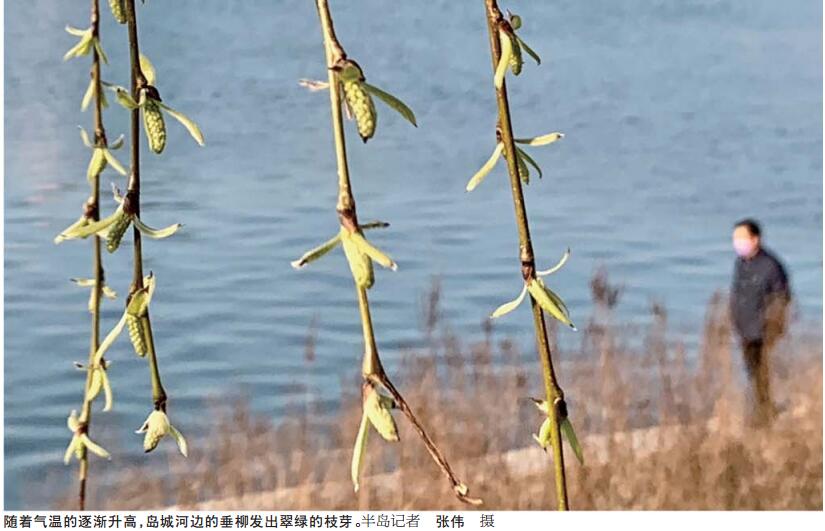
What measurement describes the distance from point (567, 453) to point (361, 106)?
36.7 inches

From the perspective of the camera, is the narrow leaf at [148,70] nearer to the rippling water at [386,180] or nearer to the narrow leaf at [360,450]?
the narrow leaf at [360,450]

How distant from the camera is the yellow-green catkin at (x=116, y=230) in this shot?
0.72ft

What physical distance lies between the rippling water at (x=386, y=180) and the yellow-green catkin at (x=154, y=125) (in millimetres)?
662

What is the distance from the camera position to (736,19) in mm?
1239

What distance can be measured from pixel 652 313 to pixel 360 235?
102 cm

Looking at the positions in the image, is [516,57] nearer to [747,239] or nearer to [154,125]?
[154,125]

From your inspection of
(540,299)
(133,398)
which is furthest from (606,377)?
(540,299)

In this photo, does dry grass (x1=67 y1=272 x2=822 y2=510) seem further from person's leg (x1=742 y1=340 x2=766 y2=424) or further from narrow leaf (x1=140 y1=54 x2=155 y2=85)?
narrow leaf (x1=140 y1=54 x2=155 y2=85)

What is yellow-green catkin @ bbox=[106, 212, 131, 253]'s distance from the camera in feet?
0.72

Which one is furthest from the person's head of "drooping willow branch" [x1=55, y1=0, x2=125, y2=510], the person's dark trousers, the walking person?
"drooping willow branch" [x1=55, y1=0, x2=125, y2=510]

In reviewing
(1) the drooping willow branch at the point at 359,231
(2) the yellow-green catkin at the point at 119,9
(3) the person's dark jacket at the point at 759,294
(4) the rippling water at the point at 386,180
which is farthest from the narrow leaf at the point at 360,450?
(3) the person's dark jacket at the point at 759,294

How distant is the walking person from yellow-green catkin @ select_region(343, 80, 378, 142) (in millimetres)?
1033

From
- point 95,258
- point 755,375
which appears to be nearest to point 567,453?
point 755,375
